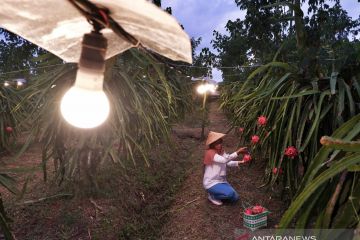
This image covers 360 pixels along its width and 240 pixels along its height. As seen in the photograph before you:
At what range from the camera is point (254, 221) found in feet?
10.4

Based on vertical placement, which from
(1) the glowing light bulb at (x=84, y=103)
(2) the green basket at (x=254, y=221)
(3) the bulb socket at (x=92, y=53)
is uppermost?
(3) the bulb socket at (x=92, y=53)

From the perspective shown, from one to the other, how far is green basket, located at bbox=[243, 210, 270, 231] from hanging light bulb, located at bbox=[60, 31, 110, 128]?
262 centimetres

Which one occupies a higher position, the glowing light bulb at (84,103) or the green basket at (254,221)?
the glowing light bulb at (84,103)

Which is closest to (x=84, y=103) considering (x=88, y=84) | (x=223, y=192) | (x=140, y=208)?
(x=88, y=84)

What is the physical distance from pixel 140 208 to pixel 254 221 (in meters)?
1.58

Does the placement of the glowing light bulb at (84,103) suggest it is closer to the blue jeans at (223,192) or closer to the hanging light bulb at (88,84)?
the hanging light bulb at (88,84)

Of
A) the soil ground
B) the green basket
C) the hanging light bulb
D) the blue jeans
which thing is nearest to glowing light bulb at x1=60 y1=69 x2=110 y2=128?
the hanging light bulb

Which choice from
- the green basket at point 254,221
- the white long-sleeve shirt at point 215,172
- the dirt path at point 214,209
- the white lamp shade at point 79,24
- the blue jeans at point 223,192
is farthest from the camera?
the white long-sleeve shirt at point 215,172

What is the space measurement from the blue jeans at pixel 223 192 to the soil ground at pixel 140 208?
0.36ft

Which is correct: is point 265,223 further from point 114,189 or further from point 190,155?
point 190,155

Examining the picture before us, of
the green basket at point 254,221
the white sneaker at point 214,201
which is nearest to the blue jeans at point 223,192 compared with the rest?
the white sneaker at point 214,201

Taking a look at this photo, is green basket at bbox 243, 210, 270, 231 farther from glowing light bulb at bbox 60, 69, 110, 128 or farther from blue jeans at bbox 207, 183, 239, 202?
glowing light bulb at bbox 60, 69, 110, 128

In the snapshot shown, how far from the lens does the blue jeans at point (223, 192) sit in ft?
12.7

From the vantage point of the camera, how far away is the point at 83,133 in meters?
3.38
